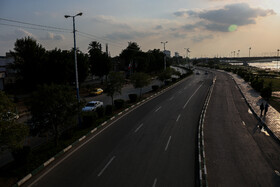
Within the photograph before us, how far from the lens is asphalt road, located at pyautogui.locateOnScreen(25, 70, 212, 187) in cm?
1067

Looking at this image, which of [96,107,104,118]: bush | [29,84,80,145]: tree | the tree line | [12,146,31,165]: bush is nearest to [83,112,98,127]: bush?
the tree line

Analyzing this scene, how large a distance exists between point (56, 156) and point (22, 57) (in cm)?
2700

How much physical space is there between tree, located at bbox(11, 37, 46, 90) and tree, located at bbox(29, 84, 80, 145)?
2197 centimetres

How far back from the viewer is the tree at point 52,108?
43.5 ft

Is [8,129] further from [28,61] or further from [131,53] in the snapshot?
[131,53]

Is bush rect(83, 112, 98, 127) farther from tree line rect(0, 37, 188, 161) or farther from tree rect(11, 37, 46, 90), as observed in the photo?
tree rect(11, 37, 46, 90)

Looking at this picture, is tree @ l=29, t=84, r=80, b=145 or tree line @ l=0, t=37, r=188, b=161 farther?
tree @ l=29, t=84, r=80, b=145

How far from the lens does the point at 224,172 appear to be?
11.4m

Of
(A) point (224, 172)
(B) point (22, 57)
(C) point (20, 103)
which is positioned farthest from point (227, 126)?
(B) point (22, 57)

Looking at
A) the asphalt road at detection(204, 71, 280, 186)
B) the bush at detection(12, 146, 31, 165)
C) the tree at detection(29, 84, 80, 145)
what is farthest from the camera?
the tree at detection(29, 84, 80, 145)

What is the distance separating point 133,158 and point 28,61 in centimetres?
2850

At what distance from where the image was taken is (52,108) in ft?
44.6

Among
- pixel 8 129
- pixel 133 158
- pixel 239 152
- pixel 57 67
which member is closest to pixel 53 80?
pixel 57 67

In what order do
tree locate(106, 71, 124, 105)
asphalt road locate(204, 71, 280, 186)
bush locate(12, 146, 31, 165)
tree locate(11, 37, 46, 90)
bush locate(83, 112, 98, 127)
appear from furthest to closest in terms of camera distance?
tree locate(11, 37, 46, 90) → tree locate(106, 71, 124, 105) → bush locate(83, 112, 98, 127) → bush locate(12, 146, 31, 165) → asphalt road locate(204, 71, 280, 186)
